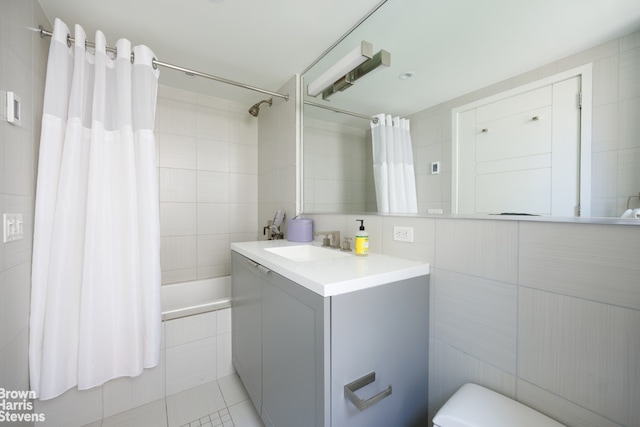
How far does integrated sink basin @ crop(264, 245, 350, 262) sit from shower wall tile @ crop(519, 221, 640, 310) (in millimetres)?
834

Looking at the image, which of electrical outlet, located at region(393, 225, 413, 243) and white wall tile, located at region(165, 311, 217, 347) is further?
white wall tile, located at region(165, 311, 217, 347)

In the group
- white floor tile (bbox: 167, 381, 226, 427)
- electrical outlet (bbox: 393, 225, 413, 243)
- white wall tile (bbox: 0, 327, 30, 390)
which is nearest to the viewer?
white wall tile (bbox: 0, 327, 30, 390)

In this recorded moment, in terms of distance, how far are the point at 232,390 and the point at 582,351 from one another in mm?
1728

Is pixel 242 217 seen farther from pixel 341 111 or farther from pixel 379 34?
pixel 379 34

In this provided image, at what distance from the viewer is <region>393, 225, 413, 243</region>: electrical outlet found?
1114 mm

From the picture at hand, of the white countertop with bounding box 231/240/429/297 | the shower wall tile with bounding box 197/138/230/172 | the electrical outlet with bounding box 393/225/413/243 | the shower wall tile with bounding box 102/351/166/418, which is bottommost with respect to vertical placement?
the shower wall tile with bounding box 102/351/166/418

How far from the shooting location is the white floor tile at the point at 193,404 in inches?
52.7

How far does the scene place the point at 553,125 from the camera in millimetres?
748

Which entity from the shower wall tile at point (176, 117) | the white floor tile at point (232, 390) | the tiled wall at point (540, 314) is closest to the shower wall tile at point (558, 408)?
the tiled wall at point (540, 314)

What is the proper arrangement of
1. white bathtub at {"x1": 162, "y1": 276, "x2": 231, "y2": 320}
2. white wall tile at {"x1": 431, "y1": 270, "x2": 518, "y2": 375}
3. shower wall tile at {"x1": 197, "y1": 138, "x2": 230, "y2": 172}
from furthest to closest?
shower wall tile at {"x1": 197, "y1": 138, "x2": 230, "y2": 172} → white bathtub at {"x1": 162, "y1": 276, "x2": 231, "y2": 320} → white wall tile at {"x1": 431, "y1": 270, "x2": 518, "y2": 375}

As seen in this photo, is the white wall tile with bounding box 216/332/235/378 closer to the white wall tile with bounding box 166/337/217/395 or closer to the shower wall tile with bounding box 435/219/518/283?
the white wall tile with bounding box 166/337/217/395

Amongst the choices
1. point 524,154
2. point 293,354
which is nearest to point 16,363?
point 293,354

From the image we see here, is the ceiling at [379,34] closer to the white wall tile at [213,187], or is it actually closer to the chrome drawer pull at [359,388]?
the white wall tile at [213,187]

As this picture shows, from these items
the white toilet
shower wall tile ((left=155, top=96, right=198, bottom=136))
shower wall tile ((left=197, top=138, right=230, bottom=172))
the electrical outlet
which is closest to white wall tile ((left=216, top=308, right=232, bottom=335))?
the electrical outlet
